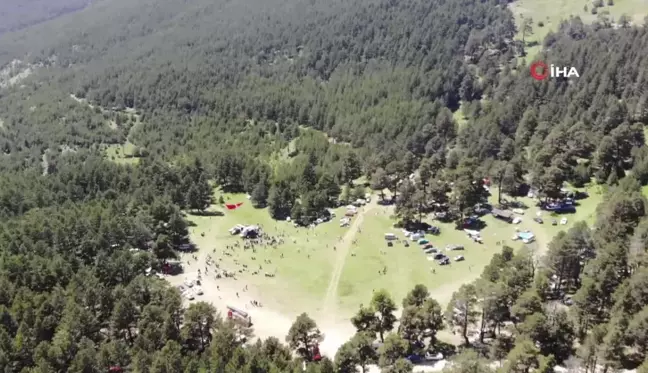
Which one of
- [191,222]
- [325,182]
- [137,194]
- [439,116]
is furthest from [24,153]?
[439,116]

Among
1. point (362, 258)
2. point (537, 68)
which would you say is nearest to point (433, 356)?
point (362, 258)

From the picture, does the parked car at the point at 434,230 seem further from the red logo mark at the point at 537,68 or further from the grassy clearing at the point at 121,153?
the grassy clearing at the point at 121,153

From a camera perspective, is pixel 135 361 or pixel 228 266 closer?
pixel 135 361

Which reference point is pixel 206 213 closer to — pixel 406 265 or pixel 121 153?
pixel 406 265

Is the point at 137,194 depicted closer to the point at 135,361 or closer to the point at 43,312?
the point at 43,312

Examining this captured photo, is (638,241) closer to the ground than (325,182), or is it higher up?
higher up

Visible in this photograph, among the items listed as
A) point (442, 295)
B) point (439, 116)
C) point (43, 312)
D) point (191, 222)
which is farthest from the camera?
point (439, 116)

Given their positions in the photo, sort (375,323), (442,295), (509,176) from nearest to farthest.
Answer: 1. (375,323)
2. (442,295)
3. (509,176)
